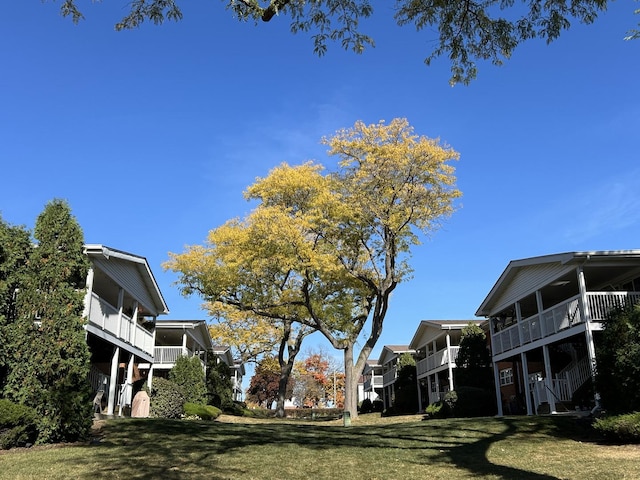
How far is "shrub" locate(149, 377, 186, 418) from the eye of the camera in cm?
2377

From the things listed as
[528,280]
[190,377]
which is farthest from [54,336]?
[528,280]

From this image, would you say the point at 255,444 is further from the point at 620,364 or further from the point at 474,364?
the point at 474,364

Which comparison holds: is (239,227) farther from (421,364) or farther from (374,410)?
(374,410)

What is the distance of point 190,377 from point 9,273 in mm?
15156

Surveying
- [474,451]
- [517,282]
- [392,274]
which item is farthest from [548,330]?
[474,451]

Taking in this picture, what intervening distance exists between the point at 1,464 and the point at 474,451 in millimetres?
9754

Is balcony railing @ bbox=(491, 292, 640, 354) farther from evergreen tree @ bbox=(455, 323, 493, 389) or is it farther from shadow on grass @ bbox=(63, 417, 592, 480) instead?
shadow on grass @ bbox=(63, 417, 592, 480)

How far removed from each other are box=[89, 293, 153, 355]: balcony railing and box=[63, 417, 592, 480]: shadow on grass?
12.7 feet

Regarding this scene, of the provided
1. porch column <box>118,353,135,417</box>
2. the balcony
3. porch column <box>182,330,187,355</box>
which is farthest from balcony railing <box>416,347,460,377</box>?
porch column <box>118,353,135,417</box>

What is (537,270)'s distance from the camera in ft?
72.8

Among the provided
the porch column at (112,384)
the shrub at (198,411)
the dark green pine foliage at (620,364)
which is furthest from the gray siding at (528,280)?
the porch column at (112,384)

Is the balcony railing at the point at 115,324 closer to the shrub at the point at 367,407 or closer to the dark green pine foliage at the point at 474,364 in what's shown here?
the dark green pine foliage at the point at 474,364

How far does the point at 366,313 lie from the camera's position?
29453 mm

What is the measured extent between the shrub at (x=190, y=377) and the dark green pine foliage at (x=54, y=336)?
1381 cm
